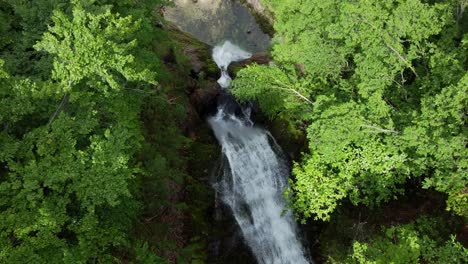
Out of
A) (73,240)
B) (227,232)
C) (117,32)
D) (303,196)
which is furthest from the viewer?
(227,232)

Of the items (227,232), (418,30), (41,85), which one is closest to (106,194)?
(41,85)

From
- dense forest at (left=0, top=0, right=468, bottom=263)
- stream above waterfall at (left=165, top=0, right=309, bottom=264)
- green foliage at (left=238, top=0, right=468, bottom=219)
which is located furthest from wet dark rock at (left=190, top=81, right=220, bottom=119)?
green foliage at (left=238, top=0, right=468, bottom=219)

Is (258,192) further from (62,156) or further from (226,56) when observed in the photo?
(226,56)

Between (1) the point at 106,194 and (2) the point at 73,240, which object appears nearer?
(1) the point at 106,194

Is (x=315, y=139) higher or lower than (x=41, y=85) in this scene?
higher

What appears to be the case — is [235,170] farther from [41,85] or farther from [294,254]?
[41,85]

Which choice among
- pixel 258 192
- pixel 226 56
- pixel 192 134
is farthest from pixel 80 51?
pixel 226 56
